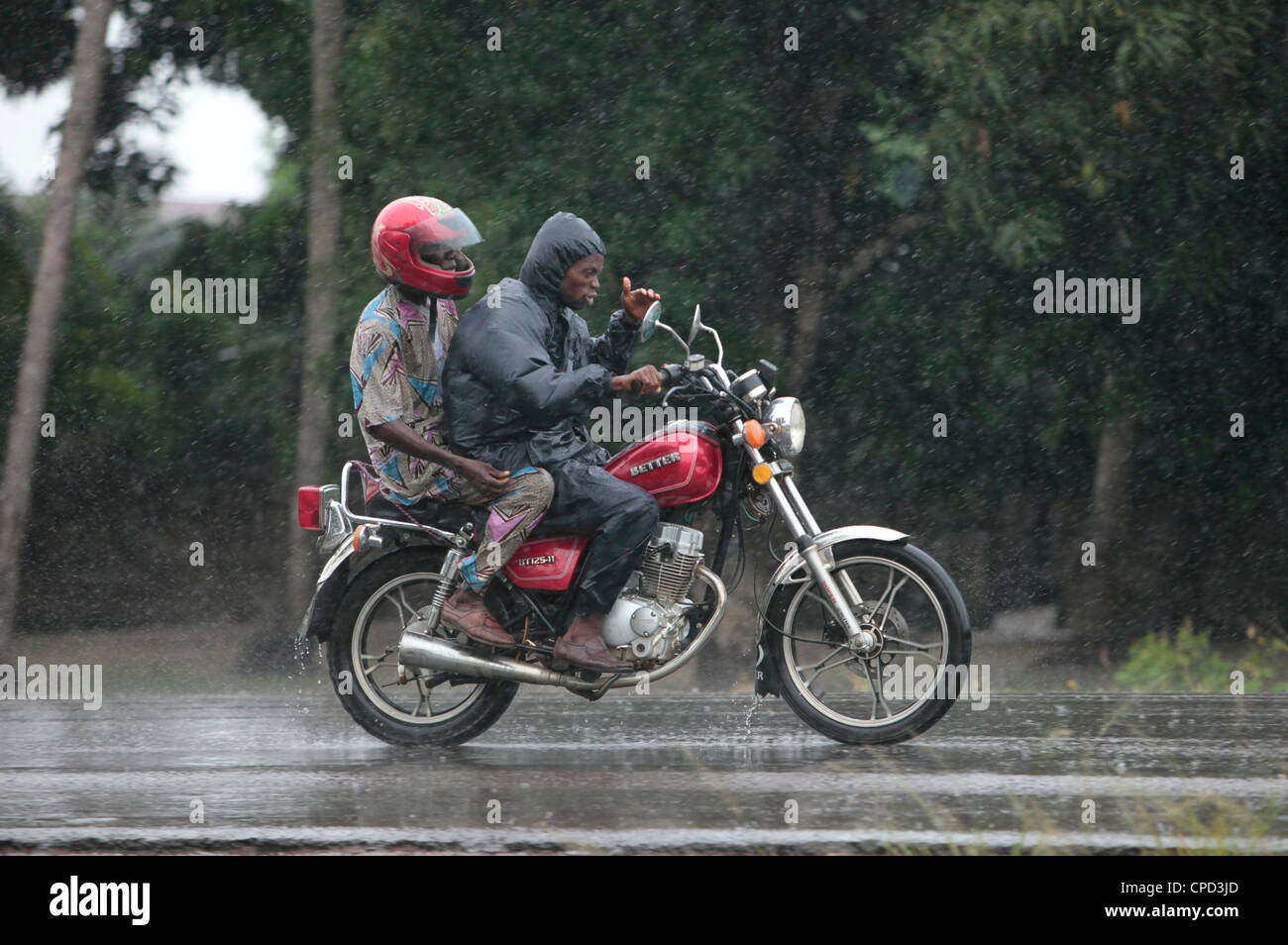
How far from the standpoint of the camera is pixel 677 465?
6.19 m

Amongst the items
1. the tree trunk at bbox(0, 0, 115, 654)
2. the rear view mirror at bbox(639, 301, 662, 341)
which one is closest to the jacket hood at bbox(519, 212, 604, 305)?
the rear view mirror at bbox(639, 301, 662, 341)

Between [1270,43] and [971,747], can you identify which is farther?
[1270,43]

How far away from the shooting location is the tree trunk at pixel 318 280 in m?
12.1

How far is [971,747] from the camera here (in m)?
6.30

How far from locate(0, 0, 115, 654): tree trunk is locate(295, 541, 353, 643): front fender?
6.93 metres

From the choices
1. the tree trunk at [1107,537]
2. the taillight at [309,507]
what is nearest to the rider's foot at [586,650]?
the taillight at [309,507]

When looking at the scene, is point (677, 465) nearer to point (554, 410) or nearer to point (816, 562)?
point (554, 410)

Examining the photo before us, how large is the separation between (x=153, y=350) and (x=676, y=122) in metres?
5.04

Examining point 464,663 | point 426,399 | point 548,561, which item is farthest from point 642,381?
point 464,663

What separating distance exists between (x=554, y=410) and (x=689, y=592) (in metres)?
0.93

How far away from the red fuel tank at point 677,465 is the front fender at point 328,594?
113 cm

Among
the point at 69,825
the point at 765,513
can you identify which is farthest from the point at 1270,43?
the point at 69,825

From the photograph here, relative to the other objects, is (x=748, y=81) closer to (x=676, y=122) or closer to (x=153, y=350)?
(x=676, y=122)

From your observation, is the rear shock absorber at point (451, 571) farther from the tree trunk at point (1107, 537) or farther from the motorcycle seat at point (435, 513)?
the tree trunk at point (1107, 537)
